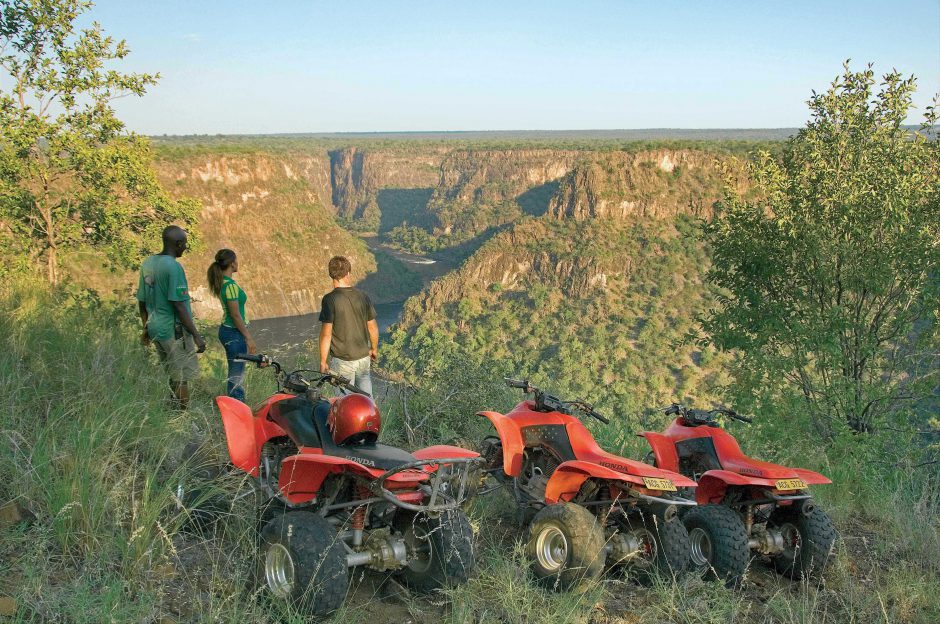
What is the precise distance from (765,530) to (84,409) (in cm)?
455

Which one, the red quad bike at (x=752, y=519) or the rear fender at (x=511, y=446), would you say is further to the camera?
the rear fender at (x=511, y=446)

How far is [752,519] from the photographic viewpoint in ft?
16.7

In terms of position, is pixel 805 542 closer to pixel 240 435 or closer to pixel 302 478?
pixel 302 478

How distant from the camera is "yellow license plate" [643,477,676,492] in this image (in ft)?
14.1

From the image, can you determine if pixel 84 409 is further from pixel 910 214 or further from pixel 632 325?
pixel 632 325

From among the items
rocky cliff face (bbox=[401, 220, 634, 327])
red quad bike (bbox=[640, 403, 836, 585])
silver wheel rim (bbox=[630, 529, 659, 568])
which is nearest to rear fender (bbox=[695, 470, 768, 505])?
red quad bike (bbox=[640, 403, 836, 585])

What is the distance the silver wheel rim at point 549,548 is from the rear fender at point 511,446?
922 mm

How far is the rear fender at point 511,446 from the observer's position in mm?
5430

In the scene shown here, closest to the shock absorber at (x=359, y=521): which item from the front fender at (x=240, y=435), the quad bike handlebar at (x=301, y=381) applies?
the quad bike handlebar at (x=301, y=381)

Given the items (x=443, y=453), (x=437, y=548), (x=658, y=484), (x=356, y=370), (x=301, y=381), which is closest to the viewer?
(x=437, y=548)

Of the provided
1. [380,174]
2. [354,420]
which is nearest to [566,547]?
[354,420]

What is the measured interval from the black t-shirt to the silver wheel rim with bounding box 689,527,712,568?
3022 millimetres

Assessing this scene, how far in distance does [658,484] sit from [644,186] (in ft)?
293

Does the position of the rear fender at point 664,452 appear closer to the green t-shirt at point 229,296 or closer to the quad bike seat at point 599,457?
the quad bike seat at point 599,457
